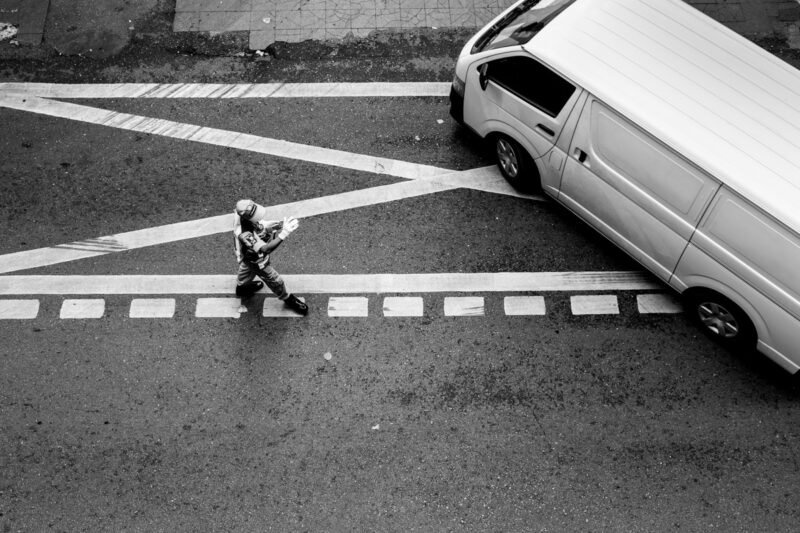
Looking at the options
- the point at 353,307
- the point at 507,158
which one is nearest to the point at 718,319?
the point at 507,158

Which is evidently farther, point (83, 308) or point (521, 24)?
point (521, 24)

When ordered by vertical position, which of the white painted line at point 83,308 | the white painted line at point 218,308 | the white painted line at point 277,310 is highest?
the white painted line at point 277,310

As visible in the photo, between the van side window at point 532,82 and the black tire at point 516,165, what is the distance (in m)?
0.63

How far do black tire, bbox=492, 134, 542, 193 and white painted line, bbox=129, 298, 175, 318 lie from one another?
3991mm

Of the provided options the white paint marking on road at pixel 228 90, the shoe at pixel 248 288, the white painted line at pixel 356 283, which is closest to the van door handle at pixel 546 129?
the white painted line at pixel 356 283

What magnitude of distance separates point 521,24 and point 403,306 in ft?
10.8

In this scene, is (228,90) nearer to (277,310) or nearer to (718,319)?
(277,310)

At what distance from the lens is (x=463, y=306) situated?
314 inches

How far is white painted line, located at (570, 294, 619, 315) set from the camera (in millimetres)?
7957

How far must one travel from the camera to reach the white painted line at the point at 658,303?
7.98 metres

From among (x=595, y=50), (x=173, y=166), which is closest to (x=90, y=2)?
(x=173, y=166)

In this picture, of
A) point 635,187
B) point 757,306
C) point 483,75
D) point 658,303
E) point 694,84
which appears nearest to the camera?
point 757,306

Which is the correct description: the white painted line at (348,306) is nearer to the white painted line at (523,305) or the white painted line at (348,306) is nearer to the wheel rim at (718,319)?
the white painted line at (523,305)

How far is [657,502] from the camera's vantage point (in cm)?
693
